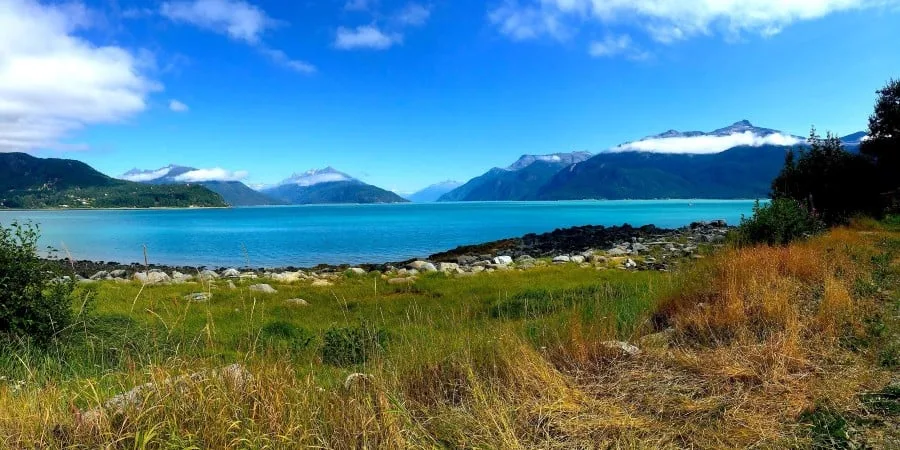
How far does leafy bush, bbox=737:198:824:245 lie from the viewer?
17.0 meters

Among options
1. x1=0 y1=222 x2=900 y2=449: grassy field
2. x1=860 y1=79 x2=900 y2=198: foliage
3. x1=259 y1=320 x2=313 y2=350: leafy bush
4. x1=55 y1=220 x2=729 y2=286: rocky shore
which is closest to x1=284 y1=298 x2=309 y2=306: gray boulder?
x1=55 y1=220 x2=729 y2=286: rocky shore

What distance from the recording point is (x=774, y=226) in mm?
17188

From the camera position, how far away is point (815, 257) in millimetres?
11383

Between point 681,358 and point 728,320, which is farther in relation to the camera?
point 728,320

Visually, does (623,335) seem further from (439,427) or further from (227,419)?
(227,419)

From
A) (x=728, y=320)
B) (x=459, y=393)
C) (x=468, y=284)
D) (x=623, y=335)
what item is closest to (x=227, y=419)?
(x=459, y=393)

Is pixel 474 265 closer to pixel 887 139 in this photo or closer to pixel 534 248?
pixel 534 248

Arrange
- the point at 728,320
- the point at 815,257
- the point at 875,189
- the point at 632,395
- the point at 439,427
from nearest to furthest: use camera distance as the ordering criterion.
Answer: the point at 439,427 < the point at 632,395 < the point at 728,320 < the point at 815,257 < the point at 875,189

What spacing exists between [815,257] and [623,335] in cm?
739

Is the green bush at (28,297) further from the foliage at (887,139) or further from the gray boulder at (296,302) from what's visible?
the foliage at (887,139)

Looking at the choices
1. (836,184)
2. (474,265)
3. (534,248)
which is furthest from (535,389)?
(534,248)

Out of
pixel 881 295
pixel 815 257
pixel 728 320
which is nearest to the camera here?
pixel 728 320

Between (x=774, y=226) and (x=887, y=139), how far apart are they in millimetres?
25287

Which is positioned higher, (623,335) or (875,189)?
(875,189)
